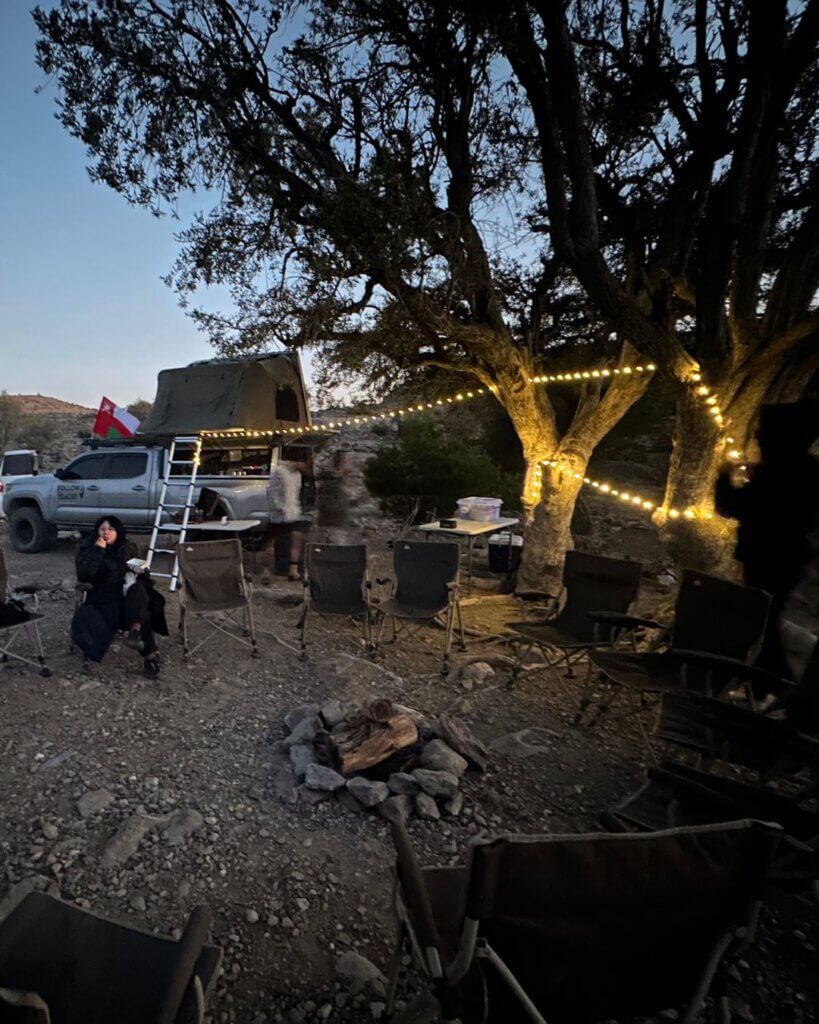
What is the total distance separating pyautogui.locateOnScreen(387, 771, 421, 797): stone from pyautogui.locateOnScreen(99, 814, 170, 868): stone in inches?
44.6

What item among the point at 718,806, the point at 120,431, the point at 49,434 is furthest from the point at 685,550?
the point at 49,434

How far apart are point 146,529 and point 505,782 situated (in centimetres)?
726

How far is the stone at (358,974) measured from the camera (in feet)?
6.04

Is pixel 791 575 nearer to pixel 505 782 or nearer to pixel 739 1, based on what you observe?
pixel 505 782

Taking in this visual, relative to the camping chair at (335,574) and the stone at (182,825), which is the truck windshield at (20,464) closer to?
the camping chair at (335,574)

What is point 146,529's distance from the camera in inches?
331

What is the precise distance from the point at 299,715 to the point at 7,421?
24109mm

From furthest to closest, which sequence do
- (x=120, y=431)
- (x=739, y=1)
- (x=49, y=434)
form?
1. (x=49, y=434)
2. (x=120, y=431)
3. (x=739, y=1)

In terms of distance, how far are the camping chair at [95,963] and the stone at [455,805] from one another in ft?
5.13

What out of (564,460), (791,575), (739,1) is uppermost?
(739,1)

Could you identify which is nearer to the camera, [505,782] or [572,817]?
[572,817]

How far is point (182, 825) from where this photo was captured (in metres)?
2.58

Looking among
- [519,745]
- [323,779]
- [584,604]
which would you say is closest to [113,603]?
[323,779]

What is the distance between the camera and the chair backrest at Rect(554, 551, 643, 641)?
14.2ft
